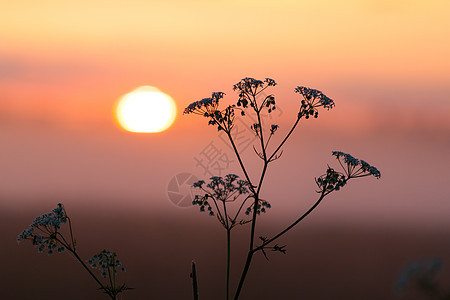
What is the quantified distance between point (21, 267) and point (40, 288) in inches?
78.3

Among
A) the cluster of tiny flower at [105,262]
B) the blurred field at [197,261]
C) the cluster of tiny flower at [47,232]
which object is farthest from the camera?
the blurred field at [197,261]

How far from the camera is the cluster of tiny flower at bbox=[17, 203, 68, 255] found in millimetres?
5328

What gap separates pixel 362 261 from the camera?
22.3 meters

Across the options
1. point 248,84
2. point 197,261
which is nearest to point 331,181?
point 248,84

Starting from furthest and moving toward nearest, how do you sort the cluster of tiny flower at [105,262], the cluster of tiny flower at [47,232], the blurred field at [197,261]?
the blurred field at [197,261] < the cluster of tiny flower at [105,262] < the cluster of tiny flower at [47,232]

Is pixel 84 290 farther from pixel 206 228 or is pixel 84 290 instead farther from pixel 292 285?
Result: pixel 206 228

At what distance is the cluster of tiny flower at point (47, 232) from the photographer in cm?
533

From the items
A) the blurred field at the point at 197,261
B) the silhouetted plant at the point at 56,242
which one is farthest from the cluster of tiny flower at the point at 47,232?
the blurred field at the point at 197,261

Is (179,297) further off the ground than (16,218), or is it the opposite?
(16,218)

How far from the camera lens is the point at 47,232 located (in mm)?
5457

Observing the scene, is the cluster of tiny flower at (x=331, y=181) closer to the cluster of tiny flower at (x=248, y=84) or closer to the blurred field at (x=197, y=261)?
the cluster of tiny flower at (x=248, y=84)

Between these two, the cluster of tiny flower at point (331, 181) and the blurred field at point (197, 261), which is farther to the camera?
the blurred field at point (197, 261)

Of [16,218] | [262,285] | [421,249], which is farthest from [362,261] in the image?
[16,218]

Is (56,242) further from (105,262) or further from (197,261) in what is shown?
(197,261)
